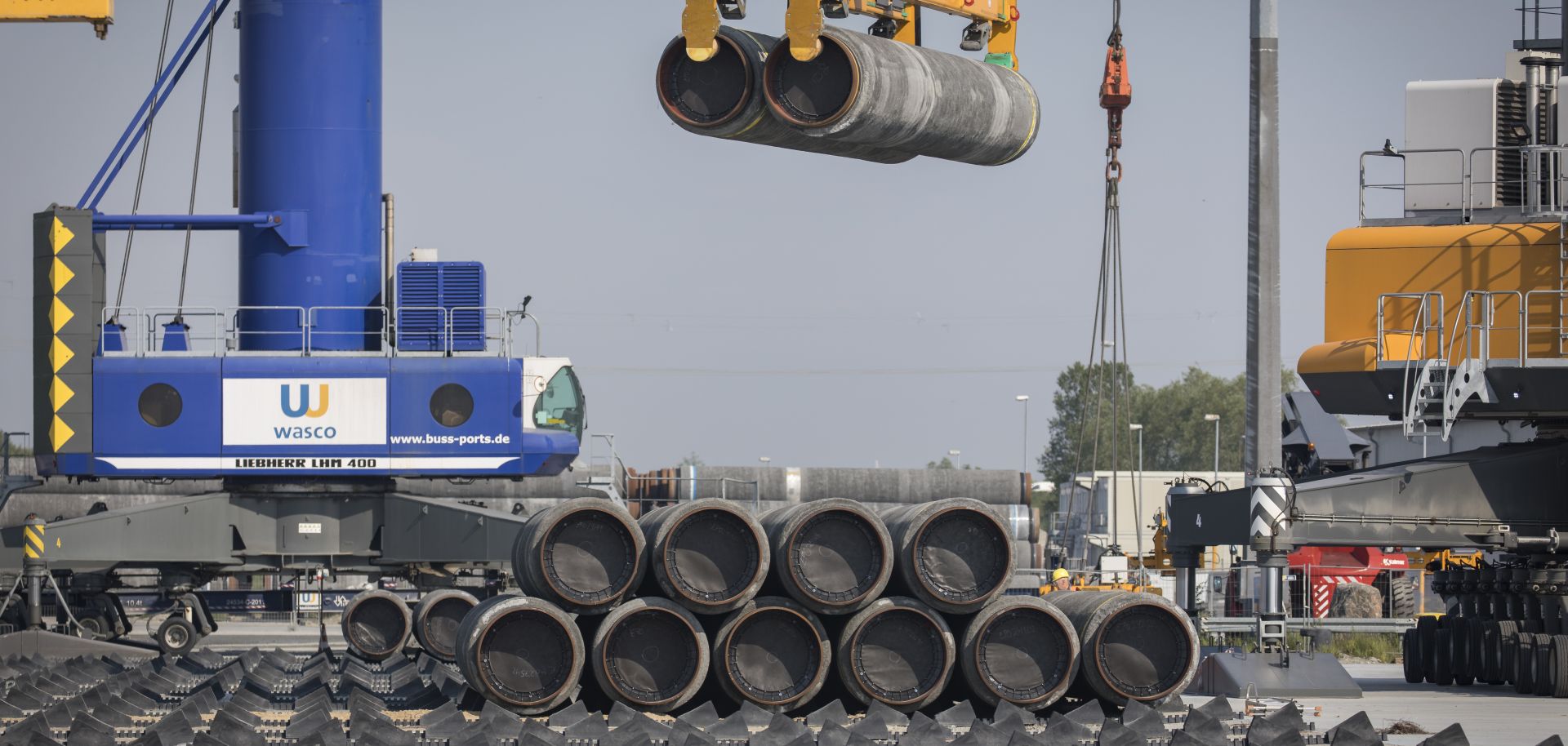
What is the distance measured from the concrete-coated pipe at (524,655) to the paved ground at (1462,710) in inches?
232

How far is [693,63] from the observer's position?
14.0 meters

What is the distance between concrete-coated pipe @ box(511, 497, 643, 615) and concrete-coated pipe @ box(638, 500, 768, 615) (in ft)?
0.83

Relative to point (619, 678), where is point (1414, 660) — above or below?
below

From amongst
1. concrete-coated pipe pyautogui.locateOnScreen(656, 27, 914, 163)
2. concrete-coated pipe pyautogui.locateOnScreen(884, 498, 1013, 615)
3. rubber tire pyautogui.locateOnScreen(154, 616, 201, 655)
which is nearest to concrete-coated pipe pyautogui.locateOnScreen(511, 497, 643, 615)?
concrete-coated pipe pyautogui.locateOnScreen(884, 498, 1013, 615)

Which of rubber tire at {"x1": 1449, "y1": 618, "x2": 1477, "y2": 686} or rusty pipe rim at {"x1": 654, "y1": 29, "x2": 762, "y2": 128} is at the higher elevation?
rusty pipe rim at {"x1": 654, "y1": 29, "x2": 762, "y2": 128}

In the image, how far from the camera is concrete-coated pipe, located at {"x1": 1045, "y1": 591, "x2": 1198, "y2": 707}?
14602mm

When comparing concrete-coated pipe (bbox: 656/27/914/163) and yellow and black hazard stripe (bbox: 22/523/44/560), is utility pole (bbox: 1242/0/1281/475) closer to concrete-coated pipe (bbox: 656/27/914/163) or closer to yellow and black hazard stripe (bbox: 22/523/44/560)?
concrete-coated pipe (bbox: 656/27/914/163)

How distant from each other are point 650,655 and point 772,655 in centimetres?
98

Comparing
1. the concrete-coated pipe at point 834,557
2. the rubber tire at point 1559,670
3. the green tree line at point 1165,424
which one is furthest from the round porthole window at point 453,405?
the green tree line at point 1165,424

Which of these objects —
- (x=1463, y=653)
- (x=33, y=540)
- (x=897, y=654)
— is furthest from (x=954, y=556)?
(x=33, y=540)

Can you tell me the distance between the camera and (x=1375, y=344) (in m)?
18.3

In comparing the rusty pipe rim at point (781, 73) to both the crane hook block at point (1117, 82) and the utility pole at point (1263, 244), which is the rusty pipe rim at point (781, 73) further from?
the crane hook block at point (1117, 82)

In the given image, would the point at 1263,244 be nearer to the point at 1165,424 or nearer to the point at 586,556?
the point at 586,556

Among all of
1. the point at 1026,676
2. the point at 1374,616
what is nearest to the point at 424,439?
the point at 1026,676
